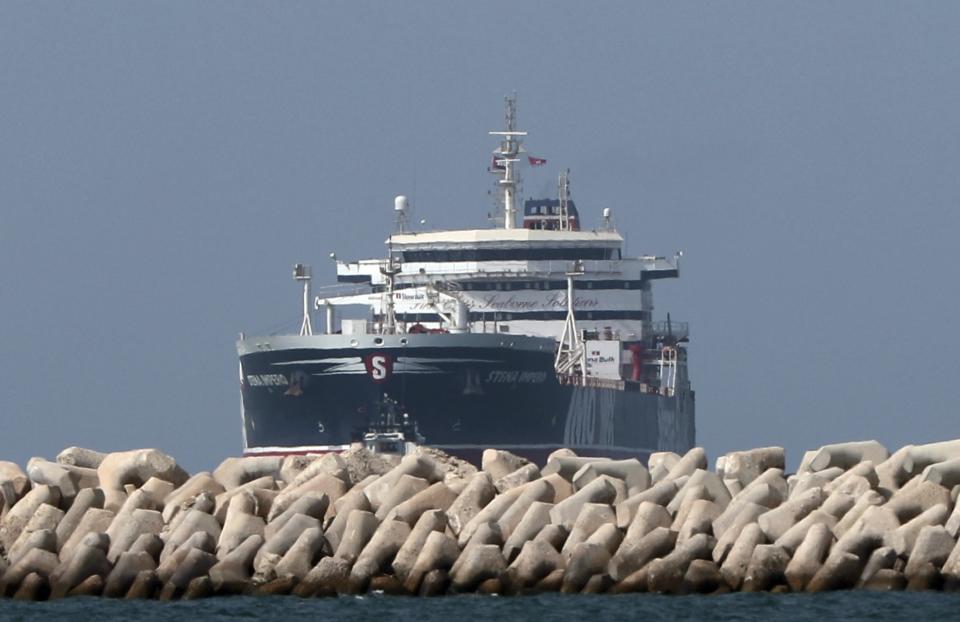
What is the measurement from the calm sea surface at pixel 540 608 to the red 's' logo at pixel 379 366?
124ft

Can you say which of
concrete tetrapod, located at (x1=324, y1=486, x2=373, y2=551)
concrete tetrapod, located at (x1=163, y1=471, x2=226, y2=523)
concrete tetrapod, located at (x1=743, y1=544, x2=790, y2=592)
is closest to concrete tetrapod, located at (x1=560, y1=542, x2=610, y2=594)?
concrete tetrapod, located at (x1=743, y1=544, x2=790, y2=592)

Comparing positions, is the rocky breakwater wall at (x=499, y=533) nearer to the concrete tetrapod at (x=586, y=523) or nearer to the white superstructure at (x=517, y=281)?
the concrete tetrapod at (x=586, y=523)

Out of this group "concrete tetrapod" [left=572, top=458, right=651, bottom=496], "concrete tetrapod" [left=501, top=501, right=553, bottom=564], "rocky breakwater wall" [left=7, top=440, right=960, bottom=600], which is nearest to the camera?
"rocky breakwater wall" [left=7, top=440, right=960, bottom=600]

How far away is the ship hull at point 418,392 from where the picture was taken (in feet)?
225

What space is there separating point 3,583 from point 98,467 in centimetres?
420

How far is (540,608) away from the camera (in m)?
29.1

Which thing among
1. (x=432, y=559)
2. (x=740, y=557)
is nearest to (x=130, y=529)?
(x=432, y=559)

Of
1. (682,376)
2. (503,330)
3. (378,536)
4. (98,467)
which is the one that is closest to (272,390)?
(503,330)

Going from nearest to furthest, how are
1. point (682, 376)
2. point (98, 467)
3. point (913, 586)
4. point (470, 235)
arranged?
point (913, 586)
point (98, 467)
point (470, 235)
point (682, 376)

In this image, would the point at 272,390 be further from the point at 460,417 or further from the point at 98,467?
the point at 98,467

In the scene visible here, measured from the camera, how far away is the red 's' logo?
224 ft

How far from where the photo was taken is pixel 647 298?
83062mm

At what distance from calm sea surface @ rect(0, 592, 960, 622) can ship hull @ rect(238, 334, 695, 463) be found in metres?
38.0

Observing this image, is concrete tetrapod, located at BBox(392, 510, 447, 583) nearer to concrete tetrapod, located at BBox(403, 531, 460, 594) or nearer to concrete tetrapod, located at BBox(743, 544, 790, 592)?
concrete tetrapod, located at BBox(403, 531, 460, 594)
